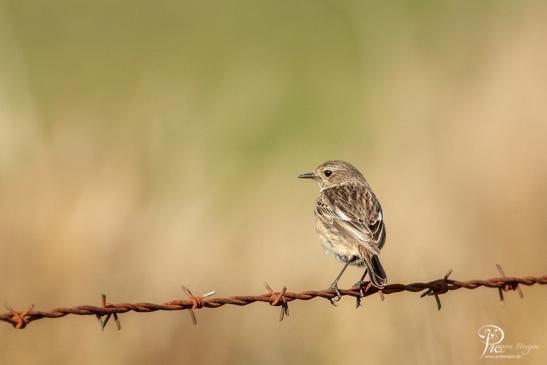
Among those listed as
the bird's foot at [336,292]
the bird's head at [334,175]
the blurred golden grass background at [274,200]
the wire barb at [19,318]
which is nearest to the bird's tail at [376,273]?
the bird's foot at [336,292]

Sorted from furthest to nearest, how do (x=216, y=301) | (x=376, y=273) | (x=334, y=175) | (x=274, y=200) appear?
(x=274, y=200)
(x=334, y=175)
(x=376, y=273)
(x=216, y=301)

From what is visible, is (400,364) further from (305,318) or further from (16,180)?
(16,180)

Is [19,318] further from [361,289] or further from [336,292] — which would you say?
[361,289]

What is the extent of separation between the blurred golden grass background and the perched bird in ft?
2.62

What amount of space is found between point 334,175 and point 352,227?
1.67 m

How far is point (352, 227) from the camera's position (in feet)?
25.6

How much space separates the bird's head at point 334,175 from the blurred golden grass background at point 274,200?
74 centimetres

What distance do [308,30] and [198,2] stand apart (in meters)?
2.87

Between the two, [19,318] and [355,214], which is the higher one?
[355,214]

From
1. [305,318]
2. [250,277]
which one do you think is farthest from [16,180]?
[305,318]

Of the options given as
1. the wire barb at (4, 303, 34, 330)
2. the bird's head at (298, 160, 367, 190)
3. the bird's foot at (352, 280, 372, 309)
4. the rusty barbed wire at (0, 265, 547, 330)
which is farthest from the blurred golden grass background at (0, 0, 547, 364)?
the wire barb at (4, 303, 34, 330)

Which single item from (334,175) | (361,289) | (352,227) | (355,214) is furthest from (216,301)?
(334,175)

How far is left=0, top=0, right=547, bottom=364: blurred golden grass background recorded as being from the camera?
27.5ft

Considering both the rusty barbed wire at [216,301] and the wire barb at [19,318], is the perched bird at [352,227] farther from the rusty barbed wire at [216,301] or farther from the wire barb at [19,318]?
the wire barb at [19,318]
